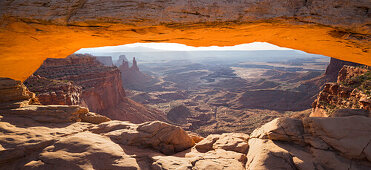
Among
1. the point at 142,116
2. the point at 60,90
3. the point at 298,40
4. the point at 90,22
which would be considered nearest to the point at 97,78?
the point at 142,116

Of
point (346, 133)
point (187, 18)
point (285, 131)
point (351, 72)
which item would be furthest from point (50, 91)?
point (351, 72)

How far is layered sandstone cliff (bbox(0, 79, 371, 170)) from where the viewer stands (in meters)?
4.16

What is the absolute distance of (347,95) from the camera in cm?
1252

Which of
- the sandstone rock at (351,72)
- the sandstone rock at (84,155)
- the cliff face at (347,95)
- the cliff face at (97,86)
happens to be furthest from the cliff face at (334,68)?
the sandstone rock at (84,155)

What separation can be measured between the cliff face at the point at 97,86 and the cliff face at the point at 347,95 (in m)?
24.1

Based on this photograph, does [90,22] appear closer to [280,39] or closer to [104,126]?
[104,126]

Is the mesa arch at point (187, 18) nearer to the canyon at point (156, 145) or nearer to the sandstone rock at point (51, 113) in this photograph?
the canyon at point (156, 145)

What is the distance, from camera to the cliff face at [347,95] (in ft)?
35.8

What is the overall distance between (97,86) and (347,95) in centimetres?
3100

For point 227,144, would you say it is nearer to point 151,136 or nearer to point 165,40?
point 151,136

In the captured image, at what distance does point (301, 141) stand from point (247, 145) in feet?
5.32

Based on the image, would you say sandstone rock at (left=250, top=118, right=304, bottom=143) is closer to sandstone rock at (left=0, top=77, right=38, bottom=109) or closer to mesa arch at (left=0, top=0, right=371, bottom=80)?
mesa arch at (left=0, top=0, right=371, bottom=80)

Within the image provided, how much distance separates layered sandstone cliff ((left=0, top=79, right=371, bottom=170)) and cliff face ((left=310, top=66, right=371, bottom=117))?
7.81 metres

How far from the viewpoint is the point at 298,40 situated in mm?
4707
